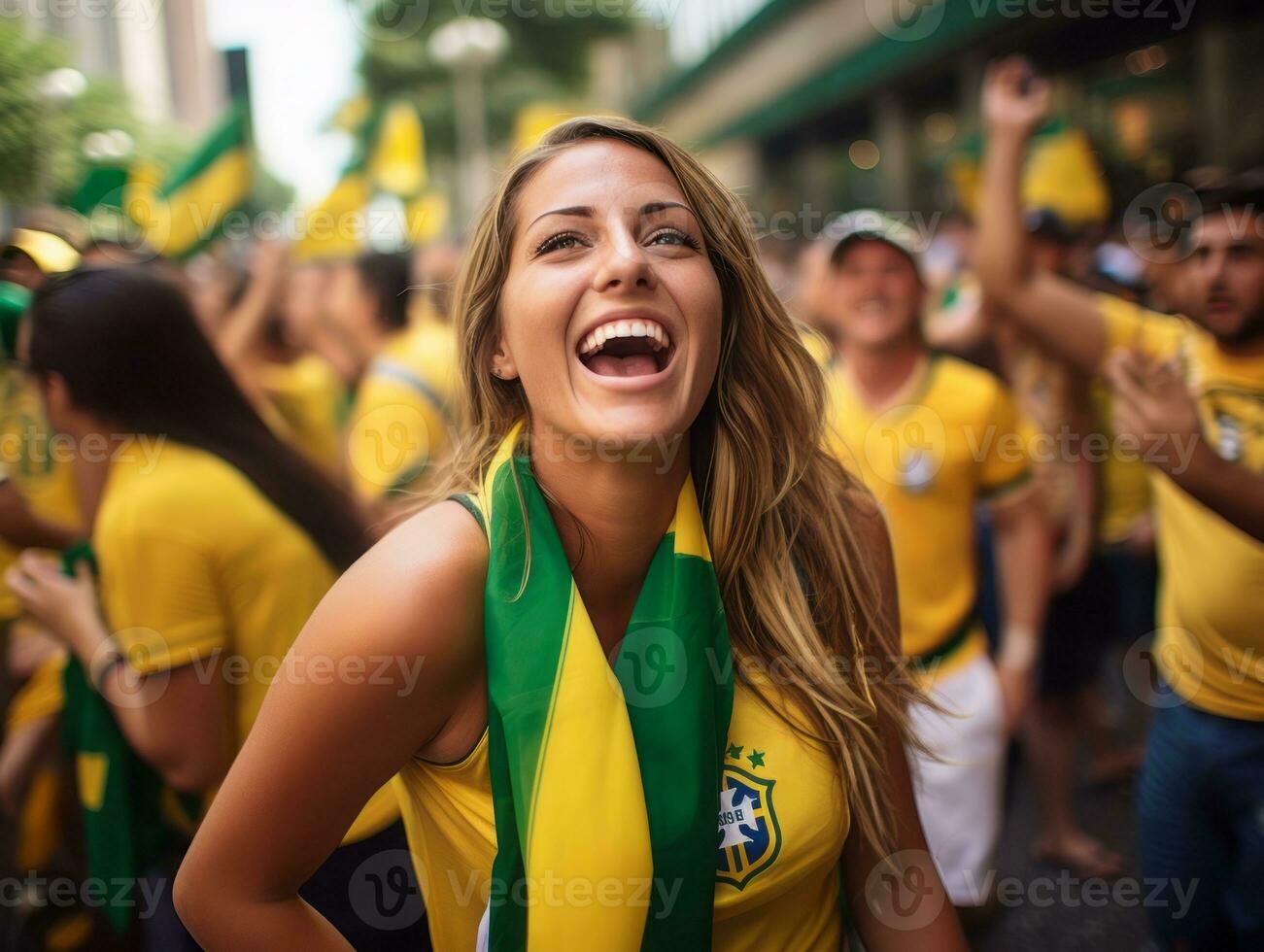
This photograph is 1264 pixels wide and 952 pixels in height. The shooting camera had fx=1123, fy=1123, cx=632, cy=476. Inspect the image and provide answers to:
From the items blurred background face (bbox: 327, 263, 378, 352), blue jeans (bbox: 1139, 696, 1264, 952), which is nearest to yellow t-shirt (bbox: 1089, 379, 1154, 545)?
blue jeans (bbox: 1139, 696, 1264, 952)

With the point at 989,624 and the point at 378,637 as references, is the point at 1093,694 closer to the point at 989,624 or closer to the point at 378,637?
the point at 989,624

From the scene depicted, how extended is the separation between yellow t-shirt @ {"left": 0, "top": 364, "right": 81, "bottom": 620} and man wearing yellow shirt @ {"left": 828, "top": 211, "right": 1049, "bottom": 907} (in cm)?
234

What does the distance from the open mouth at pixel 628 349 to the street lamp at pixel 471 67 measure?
11.2 meters

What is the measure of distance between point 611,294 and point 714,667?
1.89ft

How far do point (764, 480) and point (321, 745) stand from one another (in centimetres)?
84

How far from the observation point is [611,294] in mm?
1645

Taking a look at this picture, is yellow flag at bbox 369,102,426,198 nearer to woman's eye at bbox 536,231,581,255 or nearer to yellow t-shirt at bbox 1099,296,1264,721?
yellow t-shirt at bbox 1099,296,1264,721

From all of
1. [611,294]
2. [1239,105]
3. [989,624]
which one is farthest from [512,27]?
[611,294]

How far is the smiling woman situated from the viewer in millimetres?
1499

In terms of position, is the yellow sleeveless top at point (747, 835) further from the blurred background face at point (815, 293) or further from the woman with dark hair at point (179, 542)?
the blurred background face at point (815, 293)

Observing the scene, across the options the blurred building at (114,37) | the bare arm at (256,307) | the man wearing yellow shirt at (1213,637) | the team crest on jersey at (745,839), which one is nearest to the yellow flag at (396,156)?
the bare arm at (256,307)

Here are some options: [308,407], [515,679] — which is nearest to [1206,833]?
[515,679]

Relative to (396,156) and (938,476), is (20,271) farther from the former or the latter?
(396,156)

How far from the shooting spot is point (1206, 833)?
275cm
